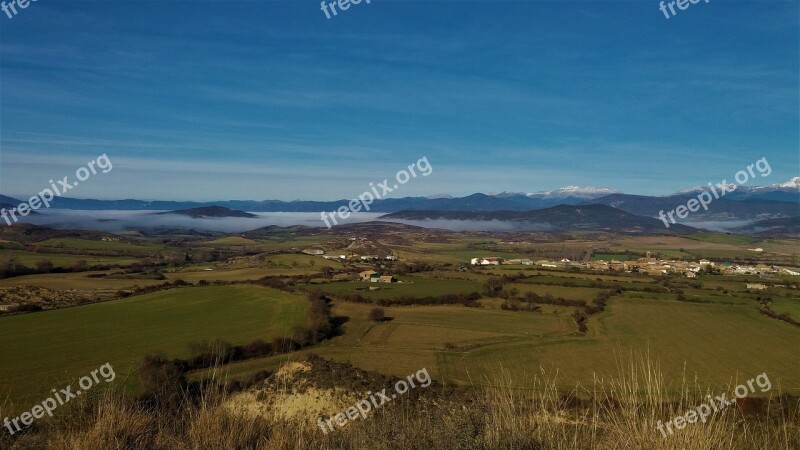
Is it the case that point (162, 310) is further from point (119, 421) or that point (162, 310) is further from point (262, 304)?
point (119, 421)

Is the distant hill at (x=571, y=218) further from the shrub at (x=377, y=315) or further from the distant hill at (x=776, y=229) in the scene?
the shrub at (x=377, y=315)

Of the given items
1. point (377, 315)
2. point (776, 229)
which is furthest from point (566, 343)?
point (776, 229)

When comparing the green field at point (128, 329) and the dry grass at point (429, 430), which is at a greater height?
the dry grass at point (429, 430)

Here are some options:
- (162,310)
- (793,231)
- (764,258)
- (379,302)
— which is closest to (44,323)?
(162,310)

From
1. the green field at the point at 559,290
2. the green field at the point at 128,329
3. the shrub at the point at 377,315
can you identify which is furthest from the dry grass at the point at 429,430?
the green field at the point at 559,290

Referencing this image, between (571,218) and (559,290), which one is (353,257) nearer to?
(559,290)

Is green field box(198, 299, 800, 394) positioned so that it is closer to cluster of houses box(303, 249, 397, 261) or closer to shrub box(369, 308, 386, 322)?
shrub box(369, 308, 386, 322)
